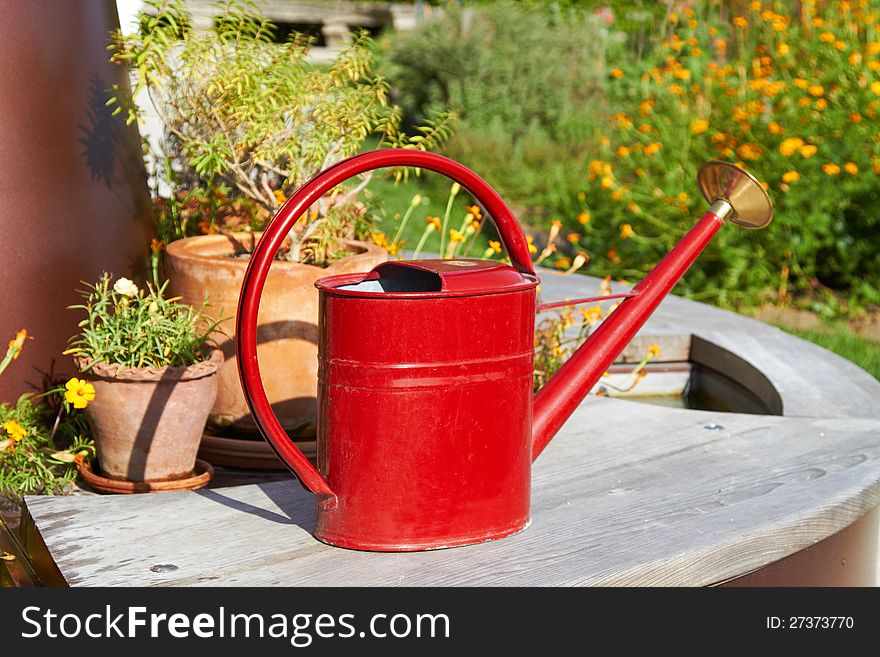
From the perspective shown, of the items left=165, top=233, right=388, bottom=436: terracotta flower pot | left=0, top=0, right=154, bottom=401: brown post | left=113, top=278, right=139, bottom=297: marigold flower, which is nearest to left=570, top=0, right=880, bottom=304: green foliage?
left=165, top=233, right=388, bottom=436: terracotta flower pot

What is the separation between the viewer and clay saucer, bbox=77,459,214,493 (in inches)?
78.5

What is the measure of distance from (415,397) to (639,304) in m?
0.54

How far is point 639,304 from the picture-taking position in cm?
189

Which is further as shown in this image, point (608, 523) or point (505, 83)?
point (505, 83)

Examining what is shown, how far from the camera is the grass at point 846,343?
3.74 m

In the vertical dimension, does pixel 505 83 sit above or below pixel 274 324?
above

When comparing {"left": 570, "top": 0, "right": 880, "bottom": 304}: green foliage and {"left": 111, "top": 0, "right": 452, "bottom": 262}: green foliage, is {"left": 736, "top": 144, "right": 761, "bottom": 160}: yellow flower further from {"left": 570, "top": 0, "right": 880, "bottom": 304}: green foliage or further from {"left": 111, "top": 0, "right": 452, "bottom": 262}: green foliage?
{"left": 111, "top": 0, "right": 452, "bottom": 262}: green foliage

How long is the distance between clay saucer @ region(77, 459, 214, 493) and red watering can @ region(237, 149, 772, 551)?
18.1 inches

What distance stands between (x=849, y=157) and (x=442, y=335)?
11.6 feet

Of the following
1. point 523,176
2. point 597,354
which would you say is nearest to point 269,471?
point 597,354

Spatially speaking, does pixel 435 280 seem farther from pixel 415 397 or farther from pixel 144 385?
pixel 144 385

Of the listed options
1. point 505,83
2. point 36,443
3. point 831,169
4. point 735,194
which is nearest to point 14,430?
point 36,443

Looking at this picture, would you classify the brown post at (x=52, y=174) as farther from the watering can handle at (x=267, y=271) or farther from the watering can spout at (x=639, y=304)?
the watering can spout at (x=639, y=304)
